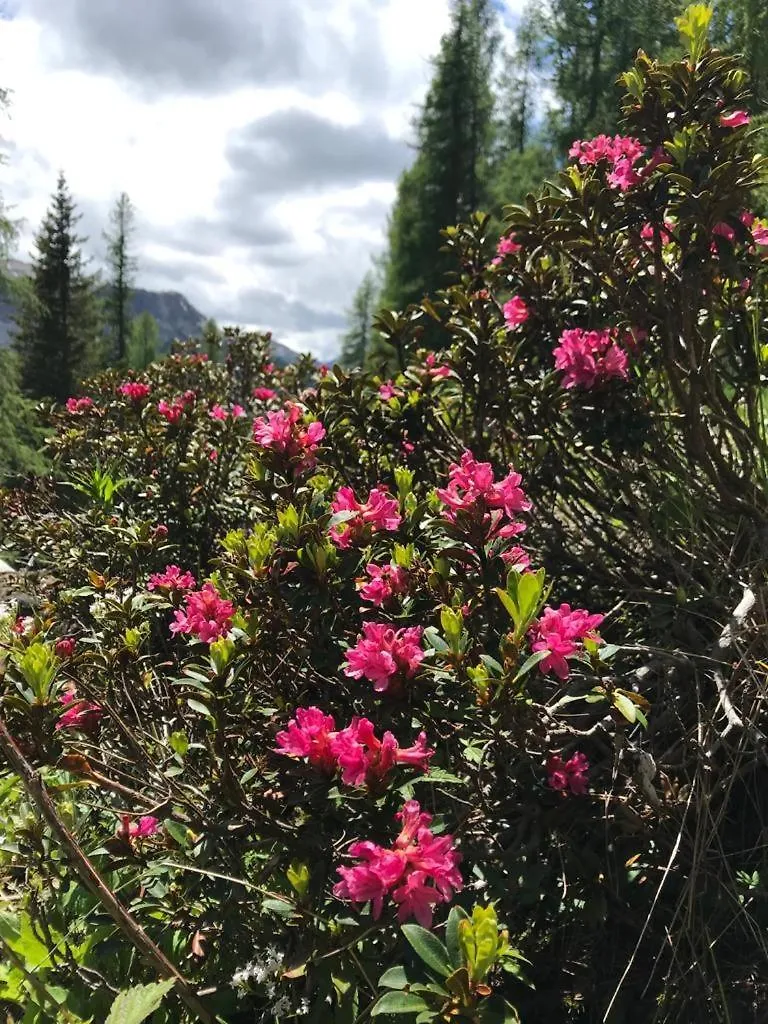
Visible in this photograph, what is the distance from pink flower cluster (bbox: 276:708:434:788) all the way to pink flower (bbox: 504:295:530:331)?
5.67 feet

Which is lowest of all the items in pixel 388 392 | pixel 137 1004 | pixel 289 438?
pixel 137 1004

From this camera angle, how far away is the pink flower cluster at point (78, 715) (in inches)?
57.4

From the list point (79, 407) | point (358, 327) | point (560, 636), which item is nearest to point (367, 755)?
Answer: point (560, 636)

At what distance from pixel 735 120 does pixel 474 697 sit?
1744mm

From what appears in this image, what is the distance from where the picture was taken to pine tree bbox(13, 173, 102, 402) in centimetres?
2050

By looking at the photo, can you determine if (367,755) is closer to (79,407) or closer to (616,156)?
(616,156)

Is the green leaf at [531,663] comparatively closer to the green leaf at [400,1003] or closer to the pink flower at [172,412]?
the green leaf at [400,1003]

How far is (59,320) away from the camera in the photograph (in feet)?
71.7

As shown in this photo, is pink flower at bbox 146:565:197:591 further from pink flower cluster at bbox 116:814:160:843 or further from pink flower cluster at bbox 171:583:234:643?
pink flower cluster at bbox 116:814:160:843

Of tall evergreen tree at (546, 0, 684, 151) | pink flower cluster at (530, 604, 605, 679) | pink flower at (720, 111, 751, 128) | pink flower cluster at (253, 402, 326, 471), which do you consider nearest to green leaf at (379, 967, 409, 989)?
pink flower cluster at (530, 604, 605, 679)

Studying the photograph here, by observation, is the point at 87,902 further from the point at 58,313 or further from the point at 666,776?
the point at 58,313

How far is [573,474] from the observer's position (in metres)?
2.51

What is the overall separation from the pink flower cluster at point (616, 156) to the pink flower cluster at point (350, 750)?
1761 mm

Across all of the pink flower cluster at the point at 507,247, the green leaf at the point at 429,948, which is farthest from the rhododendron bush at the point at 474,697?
the pink flower cluster at the point at 507,247
